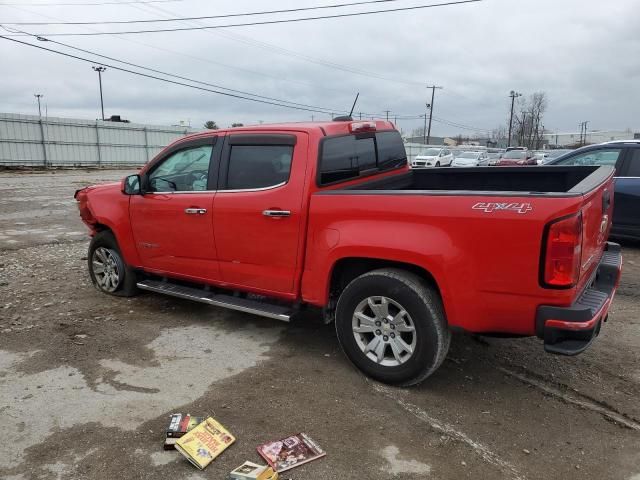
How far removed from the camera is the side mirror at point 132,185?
5.11 meters

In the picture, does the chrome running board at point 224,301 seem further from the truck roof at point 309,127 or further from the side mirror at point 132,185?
the truck roof at point 309,127

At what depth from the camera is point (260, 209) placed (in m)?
4.07

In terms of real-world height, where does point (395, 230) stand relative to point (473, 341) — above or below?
above

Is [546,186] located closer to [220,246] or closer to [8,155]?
[220,246]

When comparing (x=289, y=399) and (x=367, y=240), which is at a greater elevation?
(x=367, y=240)

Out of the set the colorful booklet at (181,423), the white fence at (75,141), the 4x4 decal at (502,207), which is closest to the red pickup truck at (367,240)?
the 4x4 decal at (502,207)

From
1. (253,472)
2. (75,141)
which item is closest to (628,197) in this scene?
(253,472)

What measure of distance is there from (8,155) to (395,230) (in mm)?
29568

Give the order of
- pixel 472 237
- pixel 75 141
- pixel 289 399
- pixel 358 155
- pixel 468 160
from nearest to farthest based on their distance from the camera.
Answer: pixel 472 237, pixel 289 399, pixel 358 155, pixel 75 141, pixel 468 160

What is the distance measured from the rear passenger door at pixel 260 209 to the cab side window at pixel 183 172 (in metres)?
0.27

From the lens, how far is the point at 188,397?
3518mm

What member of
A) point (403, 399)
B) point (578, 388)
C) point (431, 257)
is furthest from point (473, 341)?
point (431, 257)

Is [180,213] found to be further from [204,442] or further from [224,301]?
[204,442]

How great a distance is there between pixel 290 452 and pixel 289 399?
621 millimetres
